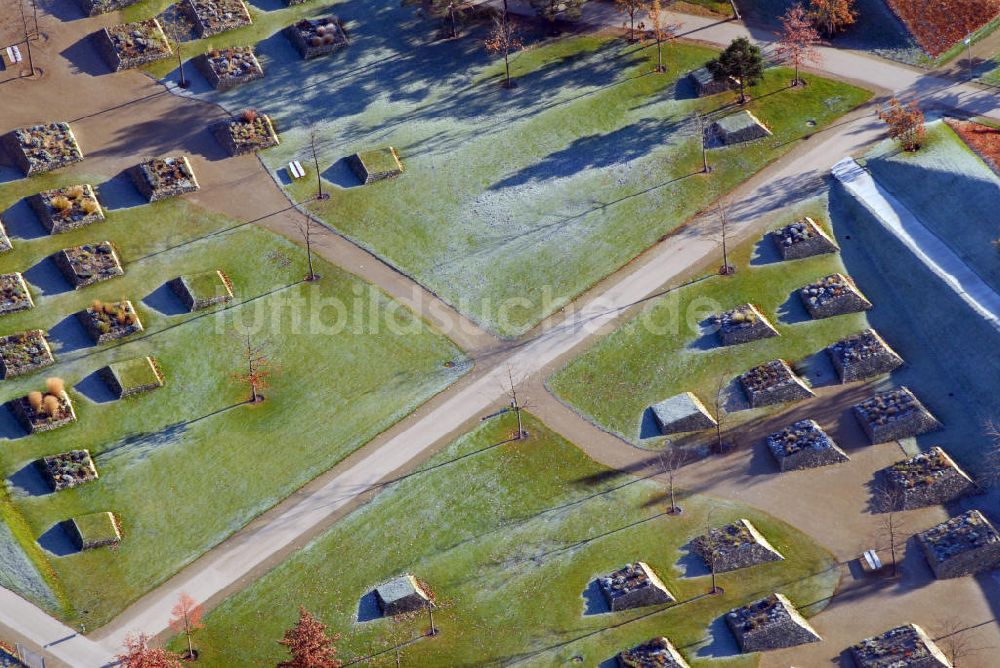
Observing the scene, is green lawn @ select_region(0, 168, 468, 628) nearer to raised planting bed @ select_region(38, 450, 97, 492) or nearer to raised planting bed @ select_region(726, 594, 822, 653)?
raised planting bed @ select_region(38, 450, 97, 492)

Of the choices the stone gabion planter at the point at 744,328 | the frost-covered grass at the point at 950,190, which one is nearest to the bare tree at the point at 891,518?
the stone gabion planter at the point at 744,328

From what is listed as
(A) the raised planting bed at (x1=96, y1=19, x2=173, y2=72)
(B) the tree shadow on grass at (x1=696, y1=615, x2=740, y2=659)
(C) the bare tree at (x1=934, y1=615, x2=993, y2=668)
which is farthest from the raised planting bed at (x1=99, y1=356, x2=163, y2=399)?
(C) the bare tree at (x1=934, y1=615, x2=993, y2=668)

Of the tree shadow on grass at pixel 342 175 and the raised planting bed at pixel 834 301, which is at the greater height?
the tree shadow on grass at pixel 342 175

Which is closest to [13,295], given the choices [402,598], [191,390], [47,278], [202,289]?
[47,278]

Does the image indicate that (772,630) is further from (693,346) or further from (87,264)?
(87,264)

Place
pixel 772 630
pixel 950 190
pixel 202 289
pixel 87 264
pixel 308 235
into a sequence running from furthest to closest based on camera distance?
pixel 308 235, pixel 87 264, pixel 950 190, pixel 202 289, pixel 772 630

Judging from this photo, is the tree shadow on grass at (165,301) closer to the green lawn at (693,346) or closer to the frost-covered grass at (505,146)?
the frost-covered grass at (505,146)
